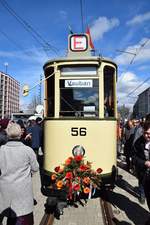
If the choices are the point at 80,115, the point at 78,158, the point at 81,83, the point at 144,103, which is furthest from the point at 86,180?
the point at 144,103

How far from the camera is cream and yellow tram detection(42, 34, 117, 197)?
258 inches

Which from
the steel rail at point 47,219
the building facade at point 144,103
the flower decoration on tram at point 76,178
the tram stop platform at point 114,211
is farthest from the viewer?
the building facade at point 144,103

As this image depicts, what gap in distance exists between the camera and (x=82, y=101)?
6.72 m

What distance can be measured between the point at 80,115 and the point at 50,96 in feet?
2.70

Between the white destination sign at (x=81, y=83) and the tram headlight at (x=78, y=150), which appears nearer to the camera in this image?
the tram headlight at (x=78, y=150)

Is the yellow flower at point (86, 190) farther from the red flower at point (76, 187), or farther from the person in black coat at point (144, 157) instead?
the person in black coat at point (144, 157)

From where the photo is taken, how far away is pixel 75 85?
668 centimetres

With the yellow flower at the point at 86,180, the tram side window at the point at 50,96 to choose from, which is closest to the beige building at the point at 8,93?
the tram side window at the point at 50,96

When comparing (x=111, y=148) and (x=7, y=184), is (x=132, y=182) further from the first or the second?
(x=7, y=184)

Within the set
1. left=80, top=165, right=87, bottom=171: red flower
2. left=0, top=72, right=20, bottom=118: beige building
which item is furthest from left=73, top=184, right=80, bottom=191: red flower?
left=0, top=72, right=20, bottom=118: beige building

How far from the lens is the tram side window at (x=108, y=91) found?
6.89 metres

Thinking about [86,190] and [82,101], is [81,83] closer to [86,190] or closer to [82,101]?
[82,101]

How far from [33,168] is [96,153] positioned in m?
2.78

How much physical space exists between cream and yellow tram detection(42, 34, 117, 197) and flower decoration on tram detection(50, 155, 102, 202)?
0.30 meters
